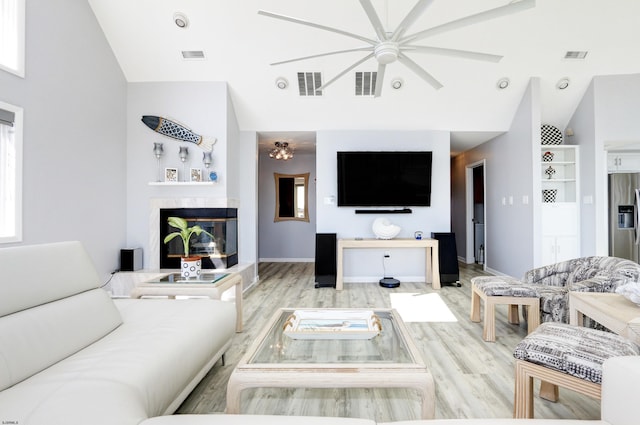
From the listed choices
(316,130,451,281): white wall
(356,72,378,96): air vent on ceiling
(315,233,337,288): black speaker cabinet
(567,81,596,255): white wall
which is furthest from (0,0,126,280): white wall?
(567,81,596,255): white wall

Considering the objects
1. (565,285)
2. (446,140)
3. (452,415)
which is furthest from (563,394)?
(446,140)

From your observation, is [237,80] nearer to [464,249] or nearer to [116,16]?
[116,16]

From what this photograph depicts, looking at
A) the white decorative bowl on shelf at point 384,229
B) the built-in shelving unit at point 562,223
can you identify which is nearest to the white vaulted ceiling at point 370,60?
the built-in shelving unit at point 562,223

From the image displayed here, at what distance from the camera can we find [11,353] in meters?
1.23

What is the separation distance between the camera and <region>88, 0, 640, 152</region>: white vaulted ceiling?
3553 millimetres

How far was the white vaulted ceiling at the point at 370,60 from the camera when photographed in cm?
355

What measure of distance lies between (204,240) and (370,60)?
3.27 meters

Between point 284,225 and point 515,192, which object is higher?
point 515,192

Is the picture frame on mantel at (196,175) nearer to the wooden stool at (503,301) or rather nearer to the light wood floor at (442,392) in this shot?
the light wood floor at (442,392)

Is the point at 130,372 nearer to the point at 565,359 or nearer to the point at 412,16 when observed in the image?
the point at 565,359

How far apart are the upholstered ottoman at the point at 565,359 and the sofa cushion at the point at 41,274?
2248mm

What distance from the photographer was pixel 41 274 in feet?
4.95

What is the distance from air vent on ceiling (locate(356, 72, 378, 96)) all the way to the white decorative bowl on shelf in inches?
72.6

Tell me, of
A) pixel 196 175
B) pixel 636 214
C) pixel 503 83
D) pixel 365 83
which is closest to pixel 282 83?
pixel 365 83
